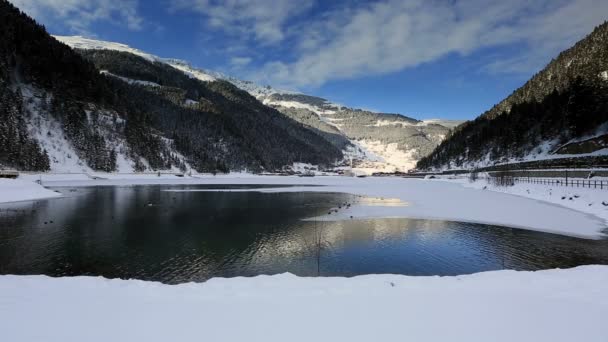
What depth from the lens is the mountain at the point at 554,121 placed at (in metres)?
86.5

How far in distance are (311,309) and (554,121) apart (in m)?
125

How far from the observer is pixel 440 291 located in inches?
417

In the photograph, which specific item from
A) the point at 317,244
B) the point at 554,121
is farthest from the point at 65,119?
the point at 554,121

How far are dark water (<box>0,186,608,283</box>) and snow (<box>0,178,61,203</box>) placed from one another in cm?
1513

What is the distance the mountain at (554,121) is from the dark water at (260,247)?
5934 cm

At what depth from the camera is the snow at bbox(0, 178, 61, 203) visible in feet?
146

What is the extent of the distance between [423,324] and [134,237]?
21624 millimetres

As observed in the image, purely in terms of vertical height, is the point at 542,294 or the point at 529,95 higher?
the point at 529,95

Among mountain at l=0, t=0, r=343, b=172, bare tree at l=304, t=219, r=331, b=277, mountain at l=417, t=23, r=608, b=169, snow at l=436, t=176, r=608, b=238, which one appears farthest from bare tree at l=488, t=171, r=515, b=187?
mountain at l=0, t=0, r=343, b=172

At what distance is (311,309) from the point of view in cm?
911

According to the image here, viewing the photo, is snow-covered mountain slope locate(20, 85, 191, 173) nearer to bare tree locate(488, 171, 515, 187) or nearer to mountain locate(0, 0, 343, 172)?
mountain locate(0, 0, 343, 172)

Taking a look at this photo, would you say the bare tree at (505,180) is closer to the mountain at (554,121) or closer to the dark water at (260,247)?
the mountain at (554,121)

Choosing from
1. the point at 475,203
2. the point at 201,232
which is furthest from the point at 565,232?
the point at 201,232

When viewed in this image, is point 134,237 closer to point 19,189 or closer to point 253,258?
point 253,258
